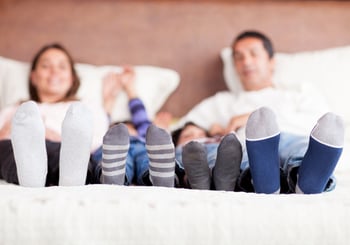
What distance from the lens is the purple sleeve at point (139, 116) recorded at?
5.05 feet

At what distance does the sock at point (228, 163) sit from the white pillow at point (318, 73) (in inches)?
28.0

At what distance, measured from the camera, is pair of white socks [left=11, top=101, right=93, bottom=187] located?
0.93 meters

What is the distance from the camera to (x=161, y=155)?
937 mm

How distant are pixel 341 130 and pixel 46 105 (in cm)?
91

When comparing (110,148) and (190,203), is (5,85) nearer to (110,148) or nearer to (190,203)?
(110,148)

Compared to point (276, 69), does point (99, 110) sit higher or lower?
lower

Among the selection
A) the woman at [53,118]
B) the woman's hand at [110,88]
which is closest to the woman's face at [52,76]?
the woman at [53,118]

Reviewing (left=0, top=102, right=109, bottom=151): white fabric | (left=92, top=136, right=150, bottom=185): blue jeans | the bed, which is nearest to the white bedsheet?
(left=92, top=136, right=150, bottom=185): blue jeans

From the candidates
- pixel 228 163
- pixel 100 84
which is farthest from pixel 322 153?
pixel 100 84

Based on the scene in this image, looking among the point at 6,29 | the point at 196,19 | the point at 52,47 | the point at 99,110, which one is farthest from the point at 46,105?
the point at 196,19

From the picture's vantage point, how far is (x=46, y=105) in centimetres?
145

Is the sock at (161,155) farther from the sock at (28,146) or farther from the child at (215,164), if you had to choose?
the sock at (28,146)

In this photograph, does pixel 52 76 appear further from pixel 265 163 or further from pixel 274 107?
pixel 265 163

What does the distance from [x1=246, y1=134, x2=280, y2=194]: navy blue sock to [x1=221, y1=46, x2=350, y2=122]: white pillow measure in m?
0.71
